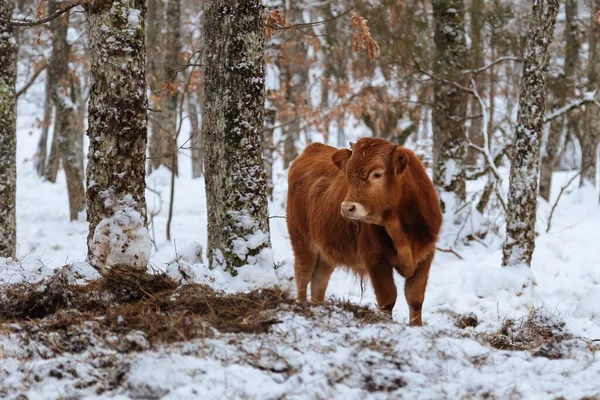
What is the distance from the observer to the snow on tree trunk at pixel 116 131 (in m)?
5.36

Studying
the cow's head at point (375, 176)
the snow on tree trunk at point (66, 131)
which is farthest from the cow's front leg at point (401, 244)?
the snow on tree trunk at point (66, 131)

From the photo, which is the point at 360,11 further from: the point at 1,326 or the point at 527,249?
the point at 1,326

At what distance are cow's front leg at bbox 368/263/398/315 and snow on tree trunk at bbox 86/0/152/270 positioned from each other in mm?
1985

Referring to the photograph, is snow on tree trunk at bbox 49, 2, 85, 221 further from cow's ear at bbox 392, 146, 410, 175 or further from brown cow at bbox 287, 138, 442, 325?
cow's ear at bbox 392, 146, 410, 175

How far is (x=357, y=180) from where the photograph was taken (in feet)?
17.9

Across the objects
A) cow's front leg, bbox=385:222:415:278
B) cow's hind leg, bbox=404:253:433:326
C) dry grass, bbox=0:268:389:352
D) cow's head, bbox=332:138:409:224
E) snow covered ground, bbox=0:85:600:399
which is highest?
cow's head, bbox=332:138:409:224

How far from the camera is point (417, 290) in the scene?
19.0ft

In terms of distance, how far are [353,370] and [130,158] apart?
2.95 m

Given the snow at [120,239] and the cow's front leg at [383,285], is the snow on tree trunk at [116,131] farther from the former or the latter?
the cow's front leg at [383,285]

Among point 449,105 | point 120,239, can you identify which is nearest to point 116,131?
point 120,239

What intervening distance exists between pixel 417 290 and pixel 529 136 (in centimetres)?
343

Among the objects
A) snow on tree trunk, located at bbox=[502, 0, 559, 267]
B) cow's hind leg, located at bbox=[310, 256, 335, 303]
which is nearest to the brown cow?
cow's hind leg, located at bbox=[310, 256, 335, 303]

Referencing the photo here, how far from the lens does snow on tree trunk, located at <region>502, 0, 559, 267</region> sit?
8.10 meters

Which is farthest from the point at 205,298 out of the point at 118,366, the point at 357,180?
the point at 357,180
